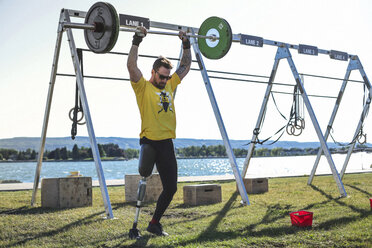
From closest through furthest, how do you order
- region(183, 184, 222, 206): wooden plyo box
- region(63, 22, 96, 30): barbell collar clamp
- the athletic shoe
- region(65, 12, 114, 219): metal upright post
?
region(63, 22, 96, 30): barbell collar clamp
the athletic shoe
region(65, 12, 114, 219): metal upright post
region(183, 184, 222, 206): wooden plyo box

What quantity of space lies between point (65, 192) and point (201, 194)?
6.18 feet

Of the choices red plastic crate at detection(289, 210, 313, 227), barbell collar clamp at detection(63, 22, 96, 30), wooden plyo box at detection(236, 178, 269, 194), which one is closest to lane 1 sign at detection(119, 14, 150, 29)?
barbell collar clamp at detection(63, 22, 96, 30)

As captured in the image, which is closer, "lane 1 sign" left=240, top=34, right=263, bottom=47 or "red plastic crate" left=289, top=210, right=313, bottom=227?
"red plastic crate" left=289, top=210, right=313, bottom=227

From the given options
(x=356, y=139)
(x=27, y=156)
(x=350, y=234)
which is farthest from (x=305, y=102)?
(x=27, y=156)

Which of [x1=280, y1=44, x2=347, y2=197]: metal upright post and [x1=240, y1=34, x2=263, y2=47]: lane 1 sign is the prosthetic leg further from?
[x1=280, y1=44, x2=347, y2=197]: metal upright post

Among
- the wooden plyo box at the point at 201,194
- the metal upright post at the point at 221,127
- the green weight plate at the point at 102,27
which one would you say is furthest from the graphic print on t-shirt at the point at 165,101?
the wooden plyo box at the point at 201,194

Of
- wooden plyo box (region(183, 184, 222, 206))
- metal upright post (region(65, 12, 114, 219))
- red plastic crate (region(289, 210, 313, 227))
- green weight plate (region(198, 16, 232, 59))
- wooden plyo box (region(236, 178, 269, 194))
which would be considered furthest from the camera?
wooden plyo box (region(236, 178, 269, 194))

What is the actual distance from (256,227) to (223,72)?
9.39ft

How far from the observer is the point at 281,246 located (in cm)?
301

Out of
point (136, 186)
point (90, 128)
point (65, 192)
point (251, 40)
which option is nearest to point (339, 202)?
point (251, 40)

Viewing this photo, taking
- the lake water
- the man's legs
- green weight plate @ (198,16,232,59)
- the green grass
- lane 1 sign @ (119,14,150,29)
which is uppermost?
lane 1 sign @ (119,14,150,29)

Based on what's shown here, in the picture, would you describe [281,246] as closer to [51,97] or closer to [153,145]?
[153,145]

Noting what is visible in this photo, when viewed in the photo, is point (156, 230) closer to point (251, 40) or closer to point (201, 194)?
point (201, 194)

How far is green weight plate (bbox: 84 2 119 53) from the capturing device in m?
3.36
